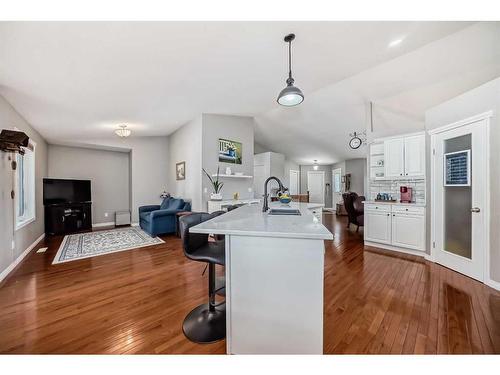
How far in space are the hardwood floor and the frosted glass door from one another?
0.91 feet

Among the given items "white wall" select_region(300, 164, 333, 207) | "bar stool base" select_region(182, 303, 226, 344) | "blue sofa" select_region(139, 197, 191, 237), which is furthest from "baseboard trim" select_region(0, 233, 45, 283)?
"white wall" select_region(300, 164, 333, 207)

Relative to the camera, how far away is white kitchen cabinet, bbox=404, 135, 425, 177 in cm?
349

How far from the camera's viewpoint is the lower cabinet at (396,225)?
3.47m

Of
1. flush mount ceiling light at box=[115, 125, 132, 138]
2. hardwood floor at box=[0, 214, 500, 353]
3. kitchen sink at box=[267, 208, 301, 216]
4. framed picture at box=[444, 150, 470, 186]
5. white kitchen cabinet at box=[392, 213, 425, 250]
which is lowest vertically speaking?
hardwood floor at box=[0, 214, 500, 353]

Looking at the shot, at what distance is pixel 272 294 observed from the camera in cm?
131

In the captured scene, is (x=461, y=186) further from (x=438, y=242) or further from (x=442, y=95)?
(x=442, y=95)

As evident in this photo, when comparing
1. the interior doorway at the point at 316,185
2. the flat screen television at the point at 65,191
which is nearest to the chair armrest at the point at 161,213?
the flat screen television at the point at 65,191

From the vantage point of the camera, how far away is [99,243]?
4199mm

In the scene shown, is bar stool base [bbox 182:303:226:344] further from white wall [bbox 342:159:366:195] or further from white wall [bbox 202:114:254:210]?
white wall [bbox 342:159:366:195]

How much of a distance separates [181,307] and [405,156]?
4175mm

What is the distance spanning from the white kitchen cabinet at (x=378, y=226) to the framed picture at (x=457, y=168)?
3.48ft

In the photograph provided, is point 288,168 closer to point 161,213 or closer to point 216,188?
point 216,188

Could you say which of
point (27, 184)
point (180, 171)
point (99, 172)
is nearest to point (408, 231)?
point (180, 171)
